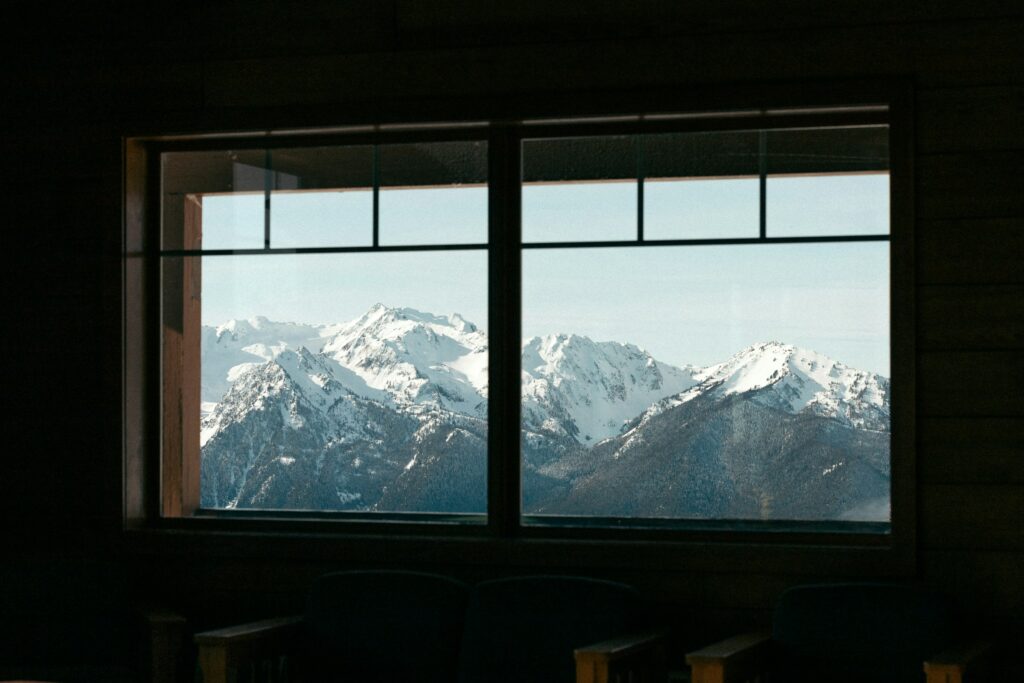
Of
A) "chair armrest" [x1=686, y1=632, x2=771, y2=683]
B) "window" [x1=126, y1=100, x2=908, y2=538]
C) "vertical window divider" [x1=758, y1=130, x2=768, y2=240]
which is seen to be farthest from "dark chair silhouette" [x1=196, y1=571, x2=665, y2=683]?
"vertical window divider" [x1=758, y1=130, x2=768, y2=240]

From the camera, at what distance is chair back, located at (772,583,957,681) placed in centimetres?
370

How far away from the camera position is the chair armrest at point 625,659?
3.41 meters

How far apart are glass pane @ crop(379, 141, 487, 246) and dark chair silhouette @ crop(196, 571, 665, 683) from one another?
117 centimetres

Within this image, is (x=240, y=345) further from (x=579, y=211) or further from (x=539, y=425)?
(x=579, y=211)

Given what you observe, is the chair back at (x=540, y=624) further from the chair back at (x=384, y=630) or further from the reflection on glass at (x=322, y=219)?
the reflection on glass at (x=322, y=219)

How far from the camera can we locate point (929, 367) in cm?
399

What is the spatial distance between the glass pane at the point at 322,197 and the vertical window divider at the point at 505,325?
1.54 ft

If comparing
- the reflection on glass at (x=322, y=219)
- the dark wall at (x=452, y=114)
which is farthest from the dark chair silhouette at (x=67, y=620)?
the reflection on glass at (x=322, y=219)

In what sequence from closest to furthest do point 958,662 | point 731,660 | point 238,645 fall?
point 958,662 → point 731,660 → point 238,645

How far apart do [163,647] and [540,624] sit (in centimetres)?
118

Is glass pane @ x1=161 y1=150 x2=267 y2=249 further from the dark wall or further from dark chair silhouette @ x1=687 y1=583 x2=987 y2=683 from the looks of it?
dark chair silhouette @ x1=687 y1=583 x2=987 y2=683

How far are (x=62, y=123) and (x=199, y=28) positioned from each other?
62 cm

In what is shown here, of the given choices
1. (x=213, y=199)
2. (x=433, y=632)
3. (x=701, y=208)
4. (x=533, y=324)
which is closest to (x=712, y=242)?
(x=701, y=208)

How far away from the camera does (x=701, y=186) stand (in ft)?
13.9
